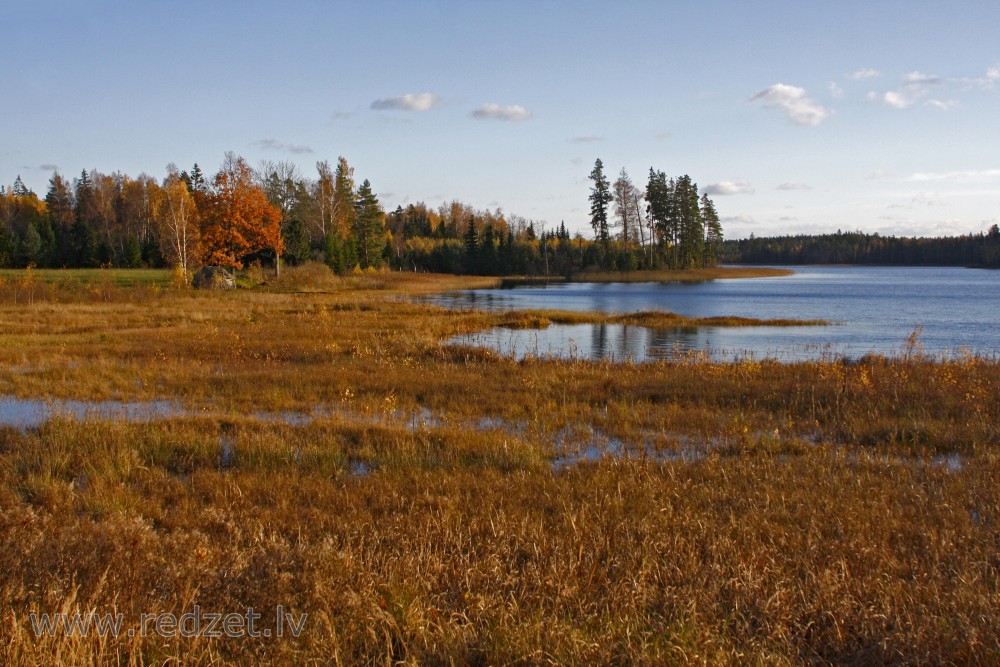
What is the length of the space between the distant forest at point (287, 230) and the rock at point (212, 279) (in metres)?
1.26

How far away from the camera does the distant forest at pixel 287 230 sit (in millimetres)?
53344

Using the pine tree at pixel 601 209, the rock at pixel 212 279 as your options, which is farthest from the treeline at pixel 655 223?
the rock at pixel 212 279

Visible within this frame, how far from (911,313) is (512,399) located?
38.1 metres

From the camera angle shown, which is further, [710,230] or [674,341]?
[710,230]

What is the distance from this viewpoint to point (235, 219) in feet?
169

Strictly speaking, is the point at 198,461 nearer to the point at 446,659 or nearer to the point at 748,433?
the point at 446,659

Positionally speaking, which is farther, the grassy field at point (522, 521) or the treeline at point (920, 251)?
the treeline at point (920, 251)

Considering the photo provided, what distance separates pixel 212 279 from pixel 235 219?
21.4 ft

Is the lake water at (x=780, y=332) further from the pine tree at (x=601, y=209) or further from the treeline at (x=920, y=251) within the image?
the treeline at (x=920, y=251)

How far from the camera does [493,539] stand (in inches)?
216

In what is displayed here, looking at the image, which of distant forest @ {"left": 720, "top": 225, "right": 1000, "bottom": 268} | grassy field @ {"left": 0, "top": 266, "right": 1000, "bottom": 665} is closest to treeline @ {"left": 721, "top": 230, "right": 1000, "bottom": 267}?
distant forest @ {"left": 720, "top": 225, "right": 1000, "bottom": 268}

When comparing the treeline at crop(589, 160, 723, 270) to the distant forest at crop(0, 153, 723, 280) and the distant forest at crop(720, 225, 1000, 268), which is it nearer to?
the distant forest at crop(0, 153, 723, 280)

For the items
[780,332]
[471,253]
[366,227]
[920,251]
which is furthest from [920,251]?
[780,332]

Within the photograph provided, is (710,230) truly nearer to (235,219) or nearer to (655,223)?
(655,223)
